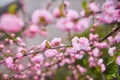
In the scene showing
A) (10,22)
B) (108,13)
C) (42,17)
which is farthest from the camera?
(108,13)

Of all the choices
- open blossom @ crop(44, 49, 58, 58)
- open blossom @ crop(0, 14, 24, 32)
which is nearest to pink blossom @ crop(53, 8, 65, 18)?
open blossom @ crop(0, 14, 24, 32)

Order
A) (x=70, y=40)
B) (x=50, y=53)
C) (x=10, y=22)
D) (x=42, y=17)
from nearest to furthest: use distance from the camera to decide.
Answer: (x=10, y=22), (x=42, y=17), (x=50, y=53), (x=70, y=40)

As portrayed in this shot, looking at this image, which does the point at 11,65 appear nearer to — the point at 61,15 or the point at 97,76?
the point at 61,15

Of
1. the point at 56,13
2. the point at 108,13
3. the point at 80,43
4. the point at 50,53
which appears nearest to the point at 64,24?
the point at 56,13

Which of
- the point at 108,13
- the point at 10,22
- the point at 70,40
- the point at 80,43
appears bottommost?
the point at 10,22

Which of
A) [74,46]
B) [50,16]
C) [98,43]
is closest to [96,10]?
[50,16]

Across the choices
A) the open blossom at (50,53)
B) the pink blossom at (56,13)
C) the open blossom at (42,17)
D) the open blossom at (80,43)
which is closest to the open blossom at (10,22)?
the open blossom at (42,17)

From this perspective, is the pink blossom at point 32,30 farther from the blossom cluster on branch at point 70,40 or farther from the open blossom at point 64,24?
the open blossom at point 64,24

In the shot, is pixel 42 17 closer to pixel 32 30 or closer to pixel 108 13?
pixel 32 30
